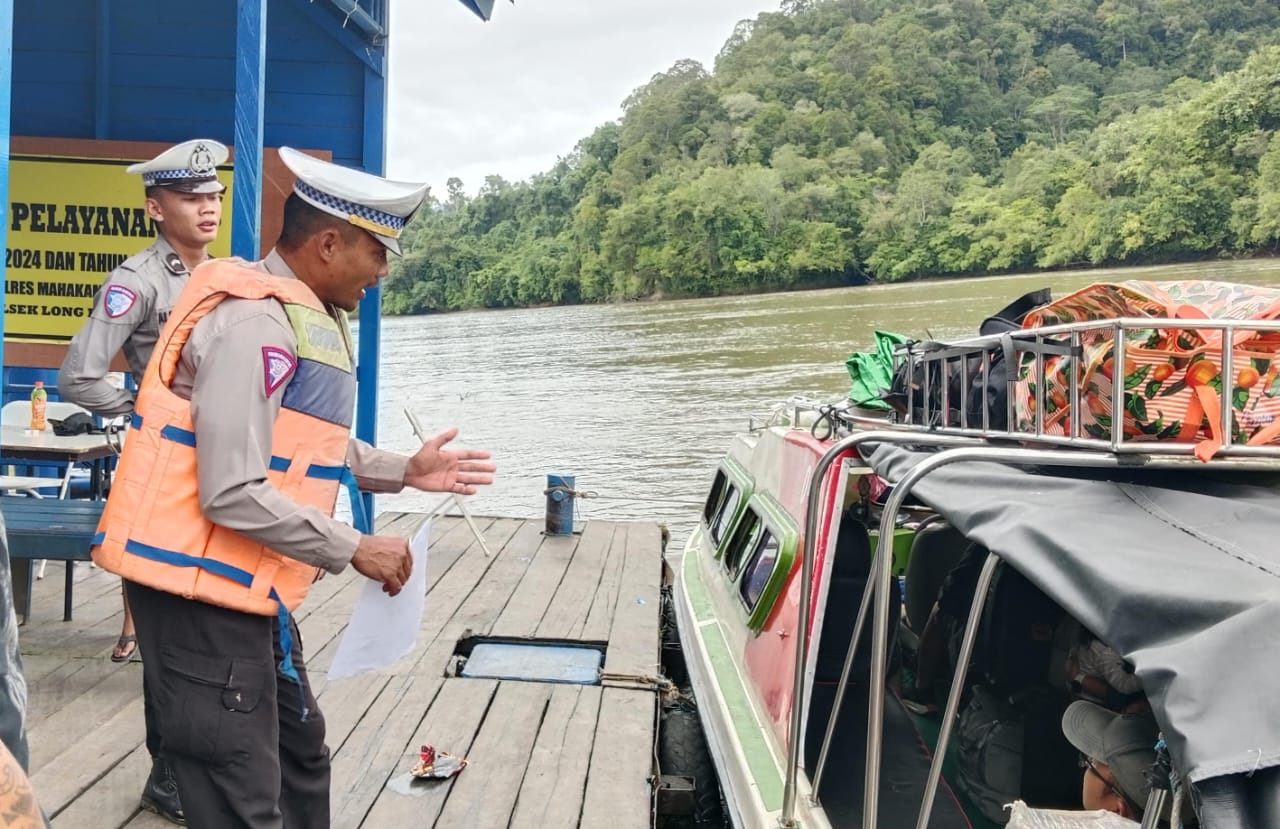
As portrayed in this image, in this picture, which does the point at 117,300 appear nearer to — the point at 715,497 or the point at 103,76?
the point at 103,76

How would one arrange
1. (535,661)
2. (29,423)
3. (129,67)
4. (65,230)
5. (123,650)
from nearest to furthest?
(123,650) < (535,661) < (29,423) < (65,230) < (129,67)

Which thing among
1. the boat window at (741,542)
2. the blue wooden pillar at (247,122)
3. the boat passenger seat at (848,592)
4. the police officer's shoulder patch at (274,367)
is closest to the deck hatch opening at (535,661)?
the boat window at (741,542)

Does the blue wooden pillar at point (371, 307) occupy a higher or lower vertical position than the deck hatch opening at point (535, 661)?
higher

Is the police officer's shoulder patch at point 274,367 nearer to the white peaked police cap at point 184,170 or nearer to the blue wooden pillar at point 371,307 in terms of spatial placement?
the white peaked police cap at point 184,170

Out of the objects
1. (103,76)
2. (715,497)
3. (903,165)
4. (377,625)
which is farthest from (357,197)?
(903,165)

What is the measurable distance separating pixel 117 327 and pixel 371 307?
3169 mm

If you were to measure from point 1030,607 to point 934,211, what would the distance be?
153 feet

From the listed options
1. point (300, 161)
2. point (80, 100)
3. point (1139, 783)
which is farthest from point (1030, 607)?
point (80, 100)

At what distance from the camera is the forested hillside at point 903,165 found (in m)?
32.1

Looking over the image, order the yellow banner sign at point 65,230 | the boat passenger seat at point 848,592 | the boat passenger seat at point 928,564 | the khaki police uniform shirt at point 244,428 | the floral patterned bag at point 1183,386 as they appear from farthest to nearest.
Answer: the yellow banner sign at point 65,230, the boat passenger seat at point 928,564, the boat passenger seat at point 848,592, the floral patterned bag at point 1183,386, the khaki police uniform shirt at point 244,428

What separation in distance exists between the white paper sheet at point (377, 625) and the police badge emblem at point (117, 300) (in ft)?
4.87

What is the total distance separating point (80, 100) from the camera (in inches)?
226

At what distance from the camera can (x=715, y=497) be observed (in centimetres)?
613

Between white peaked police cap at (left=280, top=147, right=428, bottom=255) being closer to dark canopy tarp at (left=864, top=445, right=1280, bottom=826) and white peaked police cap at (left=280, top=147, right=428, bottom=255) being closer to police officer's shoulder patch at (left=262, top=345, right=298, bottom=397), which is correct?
police officer's shoulder patch at (left=262, top=345, right=298, bottom=397)
